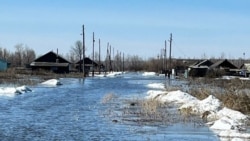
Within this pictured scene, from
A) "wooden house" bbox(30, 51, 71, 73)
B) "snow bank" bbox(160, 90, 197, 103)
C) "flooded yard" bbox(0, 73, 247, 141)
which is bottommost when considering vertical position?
"flooded yard" bbox(0, 73, 247, 141)

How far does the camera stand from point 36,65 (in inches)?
4144

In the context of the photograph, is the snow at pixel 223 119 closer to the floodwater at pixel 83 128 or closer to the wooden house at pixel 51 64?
the floodwater at pixel 83 128

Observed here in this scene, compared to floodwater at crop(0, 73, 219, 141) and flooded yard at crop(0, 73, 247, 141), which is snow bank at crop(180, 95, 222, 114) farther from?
floodwater at crop(0, 73, 219, 141)

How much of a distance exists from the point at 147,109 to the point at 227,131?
7.29m

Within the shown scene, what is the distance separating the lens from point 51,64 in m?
105

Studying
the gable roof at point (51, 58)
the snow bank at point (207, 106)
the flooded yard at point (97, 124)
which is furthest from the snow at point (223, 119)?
the gable roof at point (51, 58)

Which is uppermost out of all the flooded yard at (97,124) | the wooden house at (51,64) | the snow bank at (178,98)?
the wooden house at (51,64)

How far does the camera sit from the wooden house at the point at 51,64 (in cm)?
10362

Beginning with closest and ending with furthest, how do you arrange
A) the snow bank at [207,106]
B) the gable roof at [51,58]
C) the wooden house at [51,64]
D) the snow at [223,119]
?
the snow at [223,119], the snow bank at [207,106], the wooden house at [51,64], the gable roof at [51,58]

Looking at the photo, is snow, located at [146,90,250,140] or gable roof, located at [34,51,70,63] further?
gable roof, located at [34,51,70,63]

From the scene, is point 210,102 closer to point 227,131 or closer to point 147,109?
point 147,109

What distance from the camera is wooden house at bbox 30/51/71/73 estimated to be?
104m

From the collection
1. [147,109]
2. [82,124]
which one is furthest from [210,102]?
[82,124]

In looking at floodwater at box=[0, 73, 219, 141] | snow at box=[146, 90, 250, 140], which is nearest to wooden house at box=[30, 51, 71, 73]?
floodwater at box=[0, 73, 219, 141]
